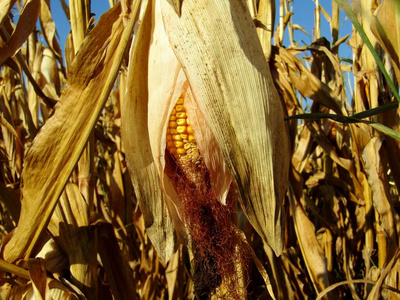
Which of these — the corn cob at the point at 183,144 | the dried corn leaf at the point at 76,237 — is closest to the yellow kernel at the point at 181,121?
the corn cob at the point at 183,144

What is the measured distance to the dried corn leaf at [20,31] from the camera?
86 cm

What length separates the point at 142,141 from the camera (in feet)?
2.44

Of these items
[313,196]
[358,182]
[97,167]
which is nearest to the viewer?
[358,182]

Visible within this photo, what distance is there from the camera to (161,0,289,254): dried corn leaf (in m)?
0.67

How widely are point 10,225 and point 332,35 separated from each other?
1.60m

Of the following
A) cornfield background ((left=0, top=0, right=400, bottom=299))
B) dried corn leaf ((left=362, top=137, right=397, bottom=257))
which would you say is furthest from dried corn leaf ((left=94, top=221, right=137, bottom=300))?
dried corn leaf ((left=362, top=137, right=397, bottom=257))

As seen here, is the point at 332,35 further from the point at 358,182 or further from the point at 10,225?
the point at 10,225

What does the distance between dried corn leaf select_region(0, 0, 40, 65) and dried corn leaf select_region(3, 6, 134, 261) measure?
222 mm

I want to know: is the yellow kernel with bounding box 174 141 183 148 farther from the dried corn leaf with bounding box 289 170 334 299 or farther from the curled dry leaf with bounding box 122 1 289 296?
the dried corn leaf with bounding box 289 170 334 299

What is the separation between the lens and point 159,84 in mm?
721

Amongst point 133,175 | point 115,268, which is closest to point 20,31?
point 133,175

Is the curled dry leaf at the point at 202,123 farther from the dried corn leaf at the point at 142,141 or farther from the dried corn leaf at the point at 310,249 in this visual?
the dried corn leaf at the point at 310,249

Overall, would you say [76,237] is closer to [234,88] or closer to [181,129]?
[181,129]

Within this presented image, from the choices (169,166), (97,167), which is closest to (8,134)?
(97,167)
